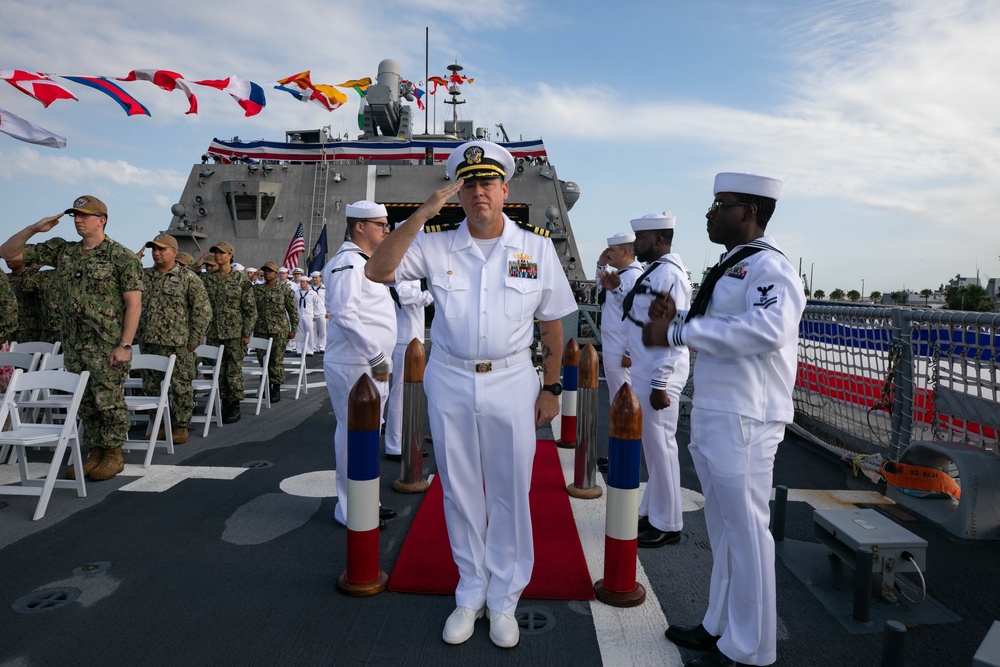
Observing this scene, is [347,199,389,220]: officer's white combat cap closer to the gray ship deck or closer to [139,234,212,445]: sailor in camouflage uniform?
the gray ship deck

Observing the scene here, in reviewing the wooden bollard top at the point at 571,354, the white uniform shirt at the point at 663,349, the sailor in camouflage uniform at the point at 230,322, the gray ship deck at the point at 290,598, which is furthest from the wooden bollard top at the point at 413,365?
the sailor in camouflage uniform at the point at 230,322

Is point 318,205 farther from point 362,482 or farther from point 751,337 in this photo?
point 751,337

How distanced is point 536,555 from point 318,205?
69.1 ft

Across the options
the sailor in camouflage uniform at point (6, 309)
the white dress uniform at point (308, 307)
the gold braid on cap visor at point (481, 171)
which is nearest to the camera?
the gold braid on cap visor at point (481, 171)

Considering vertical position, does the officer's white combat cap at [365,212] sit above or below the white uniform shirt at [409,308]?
above

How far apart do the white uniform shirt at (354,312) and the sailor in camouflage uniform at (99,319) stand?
2.06m

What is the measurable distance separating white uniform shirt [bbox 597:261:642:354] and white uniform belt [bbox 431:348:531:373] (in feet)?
7.30

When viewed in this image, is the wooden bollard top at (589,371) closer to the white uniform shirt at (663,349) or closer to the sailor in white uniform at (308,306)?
the white uniform shirt at (663,349)

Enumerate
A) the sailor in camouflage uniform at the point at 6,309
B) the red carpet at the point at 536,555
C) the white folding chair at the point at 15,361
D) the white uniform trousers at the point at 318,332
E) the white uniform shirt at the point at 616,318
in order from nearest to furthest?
the red carpet at the point at 536,555 → the white uniform shirt at the point at 616,318 → the white folding chair at the point at 15,361 → the sailor in camouflage uniform at the point at 6,309 → the white uniform trousers at the point at 318,332

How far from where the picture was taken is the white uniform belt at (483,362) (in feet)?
8.58

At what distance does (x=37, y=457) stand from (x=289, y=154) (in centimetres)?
2033

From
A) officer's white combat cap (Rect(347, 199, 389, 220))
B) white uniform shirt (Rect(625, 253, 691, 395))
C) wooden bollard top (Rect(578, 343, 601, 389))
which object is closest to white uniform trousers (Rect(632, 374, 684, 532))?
white uniform shirt (Rect(625, 253, 691, 395))

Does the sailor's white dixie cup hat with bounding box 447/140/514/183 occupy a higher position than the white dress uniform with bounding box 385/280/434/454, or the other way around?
the sailor's white dixie cup hat with bounding box 447/140/514/183

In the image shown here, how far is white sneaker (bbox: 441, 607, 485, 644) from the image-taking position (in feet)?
8.51
